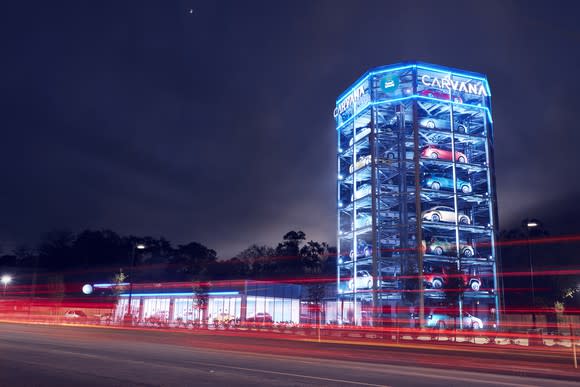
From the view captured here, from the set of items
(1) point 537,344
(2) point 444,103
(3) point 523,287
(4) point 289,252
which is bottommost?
(1) point 537,344

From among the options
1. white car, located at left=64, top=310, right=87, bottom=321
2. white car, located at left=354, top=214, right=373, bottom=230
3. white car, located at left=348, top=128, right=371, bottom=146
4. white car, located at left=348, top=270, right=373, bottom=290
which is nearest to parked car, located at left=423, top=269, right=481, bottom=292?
white car, located at left=348, top=270, right=373, bottom=290

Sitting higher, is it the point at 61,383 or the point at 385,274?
the point at 385,274

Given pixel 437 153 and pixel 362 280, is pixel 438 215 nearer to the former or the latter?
pixel 437 153

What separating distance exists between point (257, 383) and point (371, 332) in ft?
108

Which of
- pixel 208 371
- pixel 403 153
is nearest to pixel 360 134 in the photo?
pixel 403 153

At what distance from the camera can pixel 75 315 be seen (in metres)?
68.0

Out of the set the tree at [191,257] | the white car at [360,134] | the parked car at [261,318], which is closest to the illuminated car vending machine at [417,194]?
the white car at [360,134]

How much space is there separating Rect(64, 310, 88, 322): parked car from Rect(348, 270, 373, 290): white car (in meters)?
37.4

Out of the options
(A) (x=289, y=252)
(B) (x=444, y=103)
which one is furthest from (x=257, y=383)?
(A) (x=289, y=252)

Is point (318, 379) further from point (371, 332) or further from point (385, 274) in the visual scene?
point (385, 274)

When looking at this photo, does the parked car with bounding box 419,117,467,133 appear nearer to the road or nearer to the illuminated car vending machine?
the illuminated car vending machine

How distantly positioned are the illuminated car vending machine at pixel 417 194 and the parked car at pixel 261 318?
13.8 metres

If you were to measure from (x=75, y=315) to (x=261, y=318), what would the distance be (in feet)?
81.6

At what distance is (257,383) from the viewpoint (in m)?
13.4
